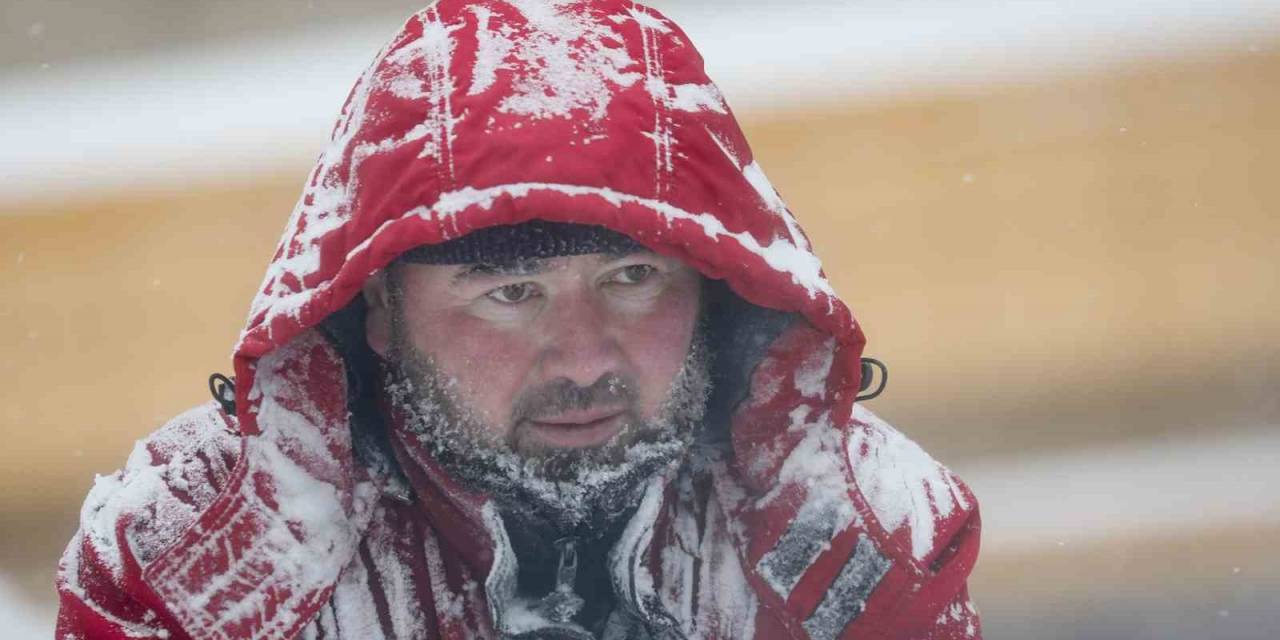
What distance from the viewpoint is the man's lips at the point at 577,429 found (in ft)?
4.59

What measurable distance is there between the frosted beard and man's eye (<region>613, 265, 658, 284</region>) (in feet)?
0.35

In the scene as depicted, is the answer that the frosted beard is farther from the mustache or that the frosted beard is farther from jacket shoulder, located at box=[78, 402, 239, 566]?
jacket shoulder, located at box=[78, 402, 239, 566]

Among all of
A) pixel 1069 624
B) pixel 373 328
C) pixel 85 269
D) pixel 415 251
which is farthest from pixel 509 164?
pixel 85 269

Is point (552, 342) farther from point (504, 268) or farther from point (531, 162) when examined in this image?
point (531, 162)

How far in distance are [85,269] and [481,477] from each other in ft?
8.18

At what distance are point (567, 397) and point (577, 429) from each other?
0.04 metres

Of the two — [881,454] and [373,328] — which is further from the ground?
[373,328]

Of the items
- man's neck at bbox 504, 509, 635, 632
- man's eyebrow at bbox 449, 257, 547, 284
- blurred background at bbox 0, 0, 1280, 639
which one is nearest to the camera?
man's eyebrow at bbox 449, 257, 547, 284

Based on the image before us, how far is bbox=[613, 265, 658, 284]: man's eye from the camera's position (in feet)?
4.65

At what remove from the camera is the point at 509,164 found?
1245mm

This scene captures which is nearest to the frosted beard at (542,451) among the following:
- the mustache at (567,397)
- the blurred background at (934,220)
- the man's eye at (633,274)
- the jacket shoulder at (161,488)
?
the mustache at (567,397)

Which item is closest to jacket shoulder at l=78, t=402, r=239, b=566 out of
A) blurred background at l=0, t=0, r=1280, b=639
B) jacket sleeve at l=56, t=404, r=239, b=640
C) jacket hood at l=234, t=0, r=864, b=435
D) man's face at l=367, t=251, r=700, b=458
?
jacket sleeve at l=56, t=404, r=239, b=640

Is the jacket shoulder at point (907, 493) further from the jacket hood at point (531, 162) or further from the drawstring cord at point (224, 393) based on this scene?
the drawstring cord at point (224, 393)

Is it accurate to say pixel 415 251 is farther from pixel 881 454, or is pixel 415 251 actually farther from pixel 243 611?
pixel 881 454
